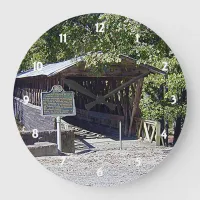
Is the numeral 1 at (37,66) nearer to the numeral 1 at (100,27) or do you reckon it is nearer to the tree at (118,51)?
the tree at (118,51)

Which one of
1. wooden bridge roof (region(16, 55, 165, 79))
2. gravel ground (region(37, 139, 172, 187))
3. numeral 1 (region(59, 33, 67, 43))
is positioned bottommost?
gravel ground (region(37, 139, 172, 187))

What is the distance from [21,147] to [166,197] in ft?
2.20

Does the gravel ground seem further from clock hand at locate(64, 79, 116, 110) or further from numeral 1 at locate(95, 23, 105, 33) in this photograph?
numeral 1 at locate(95, 23, 105, 33)

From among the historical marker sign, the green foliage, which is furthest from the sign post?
the green foliage

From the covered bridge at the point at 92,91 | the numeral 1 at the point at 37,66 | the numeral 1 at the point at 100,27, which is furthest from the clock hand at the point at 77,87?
the numeral 1 at the point at 100,27

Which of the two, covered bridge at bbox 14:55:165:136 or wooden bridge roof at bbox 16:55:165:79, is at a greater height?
wooden bridge roof at bbox 16:55:165:79

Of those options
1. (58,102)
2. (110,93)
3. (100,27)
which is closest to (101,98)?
(110,93)

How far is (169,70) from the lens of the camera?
157 cm

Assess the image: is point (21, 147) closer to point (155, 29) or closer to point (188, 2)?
point (155, 29)

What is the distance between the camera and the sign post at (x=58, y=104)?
1.57 metres

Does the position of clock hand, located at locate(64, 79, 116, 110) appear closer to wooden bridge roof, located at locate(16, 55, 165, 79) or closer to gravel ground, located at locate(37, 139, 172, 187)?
wooden bridge roof, located at locate(16, 55, 165, 79)

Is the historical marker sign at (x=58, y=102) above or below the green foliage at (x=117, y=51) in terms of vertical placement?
below

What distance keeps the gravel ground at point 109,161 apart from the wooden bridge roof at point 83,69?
0.92 feet

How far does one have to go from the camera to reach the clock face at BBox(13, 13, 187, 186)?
156cm
